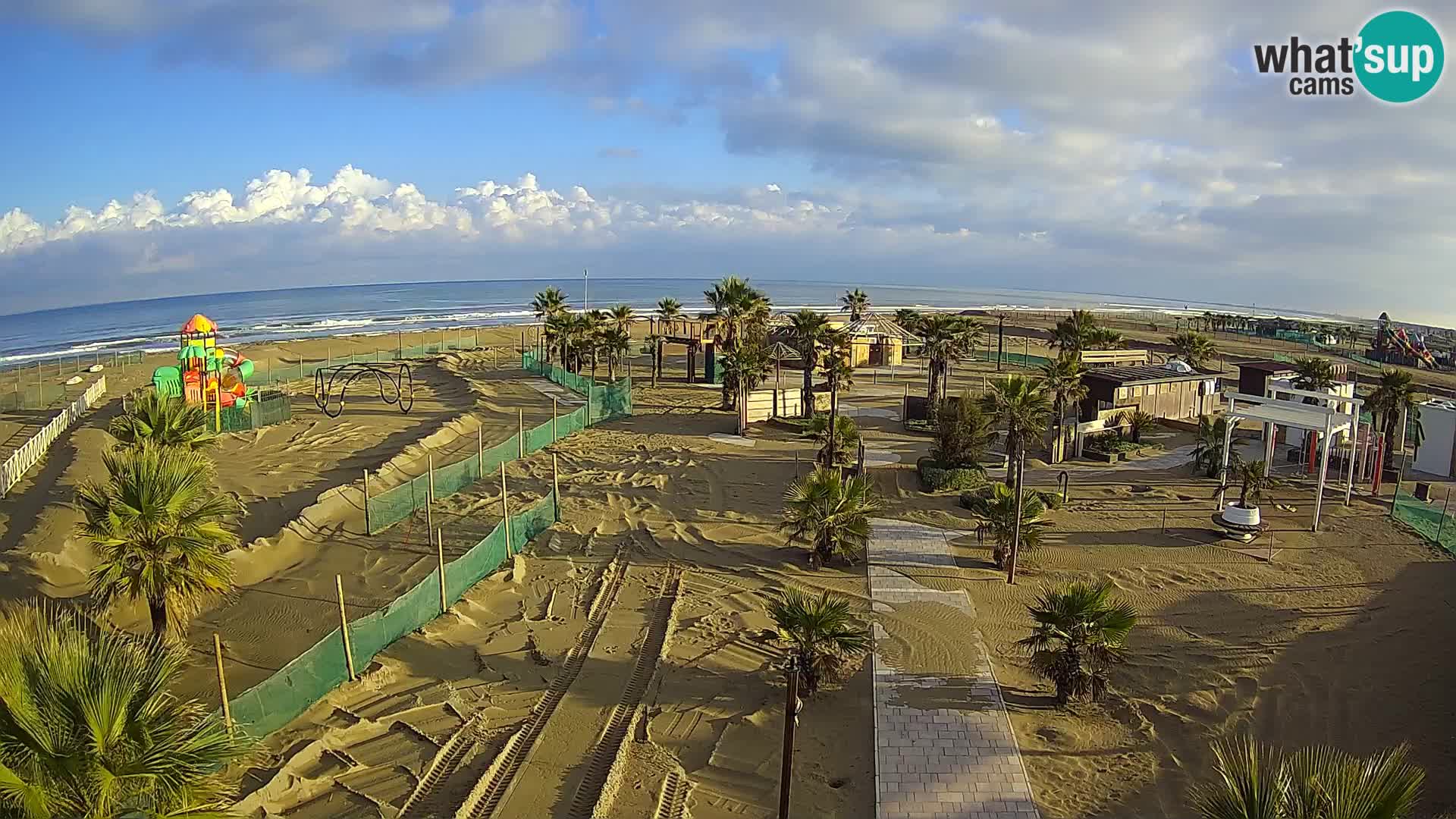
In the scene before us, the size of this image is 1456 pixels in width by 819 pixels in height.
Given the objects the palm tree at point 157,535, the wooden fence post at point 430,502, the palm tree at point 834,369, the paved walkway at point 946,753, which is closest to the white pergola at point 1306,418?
the palm tree at point 834,369

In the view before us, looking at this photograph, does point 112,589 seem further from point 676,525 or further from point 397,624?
point 676,525

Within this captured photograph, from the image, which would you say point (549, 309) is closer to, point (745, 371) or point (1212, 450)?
point (745, 371)

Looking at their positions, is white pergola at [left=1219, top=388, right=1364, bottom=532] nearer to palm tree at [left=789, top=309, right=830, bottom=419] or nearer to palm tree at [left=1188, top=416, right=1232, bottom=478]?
palm tree at [left=1188, top=416, right=1232, bottom=478]

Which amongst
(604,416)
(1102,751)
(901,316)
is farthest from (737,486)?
(901,316)

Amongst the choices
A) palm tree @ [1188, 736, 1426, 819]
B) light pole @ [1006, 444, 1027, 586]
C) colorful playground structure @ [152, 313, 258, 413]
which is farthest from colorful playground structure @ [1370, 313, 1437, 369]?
colorful playground structure @ [152, 313, 258, 413]

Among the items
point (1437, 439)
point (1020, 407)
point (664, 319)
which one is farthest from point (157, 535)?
point (664, 319)
